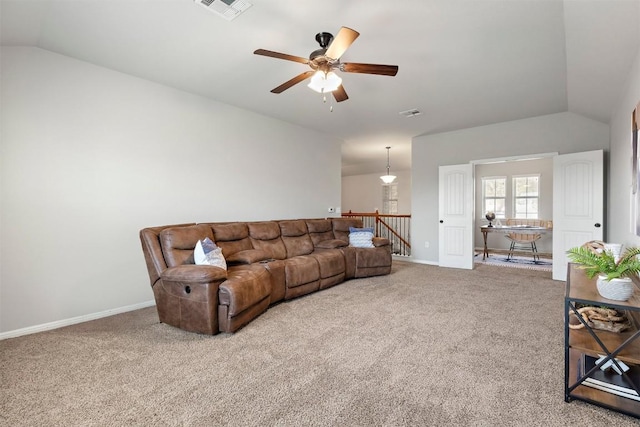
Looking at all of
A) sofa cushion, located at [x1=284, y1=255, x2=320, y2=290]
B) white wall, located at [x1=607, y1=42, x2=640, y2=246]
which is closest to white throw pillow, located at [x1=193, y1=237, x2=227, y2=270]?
sofa cushion, located at [x1=284, y1=255, x2=320, y2=290]

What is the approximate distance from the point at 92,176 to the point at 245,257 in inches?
71.4

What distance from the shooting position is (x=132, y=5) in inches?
89.8

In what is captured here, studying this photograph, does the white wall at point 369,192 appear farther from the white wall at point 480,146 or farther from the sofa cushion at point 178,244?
the sofa cushion at point 178,244

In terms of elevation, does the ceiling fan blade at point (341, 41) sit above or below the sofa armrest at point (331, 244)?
above

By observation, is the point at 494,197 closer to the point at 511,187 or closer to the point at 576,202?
the point at 511,187

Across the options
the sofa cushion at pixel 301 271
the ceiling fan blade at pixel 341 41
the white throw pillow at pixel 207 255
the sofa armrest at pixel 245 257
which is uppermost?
the ceiling fan blade at pixel 341 41

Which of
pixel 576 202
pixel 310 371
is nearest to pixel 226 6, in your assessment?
pixel 310 371

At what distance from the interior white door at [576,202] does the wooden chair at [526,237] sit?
2.21m

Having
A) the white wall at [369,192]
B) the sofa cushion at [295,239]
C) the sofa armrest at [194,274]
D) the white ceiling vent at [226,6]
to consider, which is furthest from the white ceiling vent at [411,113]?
the white wall at [369,192]

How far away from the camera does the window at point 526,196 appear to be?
25.9 ft

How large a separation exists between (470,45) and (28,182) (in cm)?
430

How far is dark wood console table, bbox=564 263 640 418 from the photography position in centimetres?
153

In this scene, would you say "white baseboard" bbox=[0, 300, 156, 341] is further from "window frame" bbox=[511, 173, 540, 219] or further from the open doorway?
"window frame" bbox=[511, 173, 540, 219]

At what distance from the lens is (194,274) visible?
2641 mm
